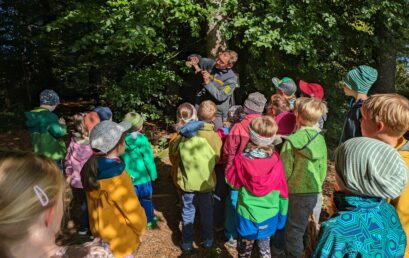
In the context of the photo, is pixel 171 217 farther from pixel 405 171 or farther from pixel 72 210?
pixel 405 171

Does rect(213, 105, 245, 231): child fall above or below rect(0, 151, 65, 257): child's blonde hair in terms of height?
below

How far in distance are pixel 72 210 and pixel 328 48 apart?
17.8 feet

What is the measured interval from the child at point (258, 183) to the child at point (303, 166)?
12.6 inches

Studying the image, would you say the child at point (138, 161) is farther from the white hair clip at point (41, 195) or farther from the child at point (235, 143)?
the white hair clip at point (41, 195)

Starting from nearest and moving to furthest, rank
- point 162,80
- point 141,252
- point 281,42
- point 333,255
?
point 333,255 → point 141,252 → point 281,42 → point 162,80

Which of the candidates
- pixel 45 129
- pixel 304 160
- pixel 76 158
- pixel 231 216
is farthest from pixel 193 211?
pixel 45 129

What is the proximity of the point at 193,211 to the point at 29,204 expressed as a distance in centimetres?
301

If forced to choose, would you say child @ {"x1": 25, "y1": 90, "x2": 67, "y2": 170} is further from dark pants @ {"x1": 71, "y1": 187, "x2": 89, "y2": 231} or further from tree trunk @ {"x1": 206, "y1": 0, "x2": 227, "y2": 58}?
tree trunk @ {"x1": 206, "y1": 0, "x2": 227, "y2": 58}

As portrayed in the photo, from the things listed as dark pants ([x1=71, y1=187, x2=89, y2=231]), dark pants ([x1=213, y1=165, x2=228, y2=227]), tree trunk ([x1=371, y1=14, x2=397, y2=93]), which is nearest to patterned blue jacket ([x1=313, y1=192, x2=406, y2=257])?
dark pants ([x1=213, y1=165, x2=228, y2=227])

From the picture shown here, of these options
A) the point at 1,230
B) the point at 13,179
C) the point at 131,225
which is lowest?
the point at 131,225

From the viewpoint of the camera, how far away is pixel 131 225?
3094 mm

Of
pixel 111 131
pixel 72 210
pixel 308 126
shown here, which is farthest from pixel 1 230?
pixel 72 210

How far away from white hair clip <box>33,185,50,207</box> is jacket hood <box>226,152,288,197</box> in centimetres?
222

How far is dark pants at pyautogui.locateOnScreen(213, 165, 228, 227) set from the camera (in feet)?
15.3
